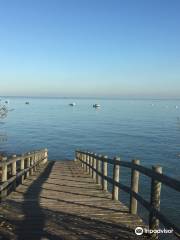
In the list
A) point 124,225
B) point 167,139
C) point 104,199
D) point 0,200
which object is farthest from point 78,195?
point 167,139

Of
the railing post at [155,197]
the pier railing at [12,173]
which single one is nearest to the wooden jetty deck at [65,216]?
the pier railing at [12,173]

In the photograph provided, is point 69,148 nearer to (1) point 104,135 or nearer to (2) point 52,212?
(1) point 104,135

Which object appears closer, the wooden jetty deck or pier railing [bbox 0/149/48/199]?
the wooden jetty deck

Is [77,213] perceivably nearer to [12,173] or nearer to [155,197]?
[155,197]

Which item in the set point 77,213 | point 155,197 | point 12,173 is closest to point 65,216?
point 77,213

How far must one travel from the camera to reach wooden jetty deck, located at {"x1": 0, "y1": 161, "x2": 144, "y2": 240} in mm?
7066

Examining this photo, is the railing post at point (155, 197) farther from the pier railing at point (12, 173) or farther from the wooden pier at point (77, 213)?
the pier railing at point (12, 173)

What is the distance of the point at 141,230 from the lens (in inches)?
Result: 291

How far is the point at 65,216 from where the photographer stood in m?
8.34

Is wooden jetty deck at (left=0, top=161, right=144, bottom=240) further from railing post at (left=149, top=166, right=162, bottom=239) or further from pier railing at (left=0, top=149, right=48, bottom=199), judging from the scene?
railing post at (left=149, top=166, right=162, bottom=239)

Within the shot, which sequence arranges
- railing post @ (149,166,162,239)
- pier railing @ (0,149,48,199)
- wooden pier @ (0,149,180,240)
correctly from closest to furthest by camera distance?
1. wooden pier @ (0,149,180,240)
2. railing post @ (149,166,162,239)
3. pier railing @ (0,149,48,199)

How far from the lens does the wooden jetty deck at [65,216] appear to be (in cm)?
707

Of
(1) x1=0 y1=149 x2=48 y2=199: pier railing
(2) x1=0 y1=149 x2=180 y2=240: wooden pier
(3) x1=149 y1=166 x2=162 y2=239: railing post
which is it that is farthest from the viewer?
(1) x1=0 y1=149 x2=48 y2=199: pier railing

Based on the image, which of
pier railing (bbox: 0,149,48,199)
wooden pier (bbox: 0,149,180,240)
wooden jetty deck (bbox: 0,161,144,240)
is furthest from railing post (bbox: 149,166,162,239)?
pier railing (bbox: 0,149,48,199)
